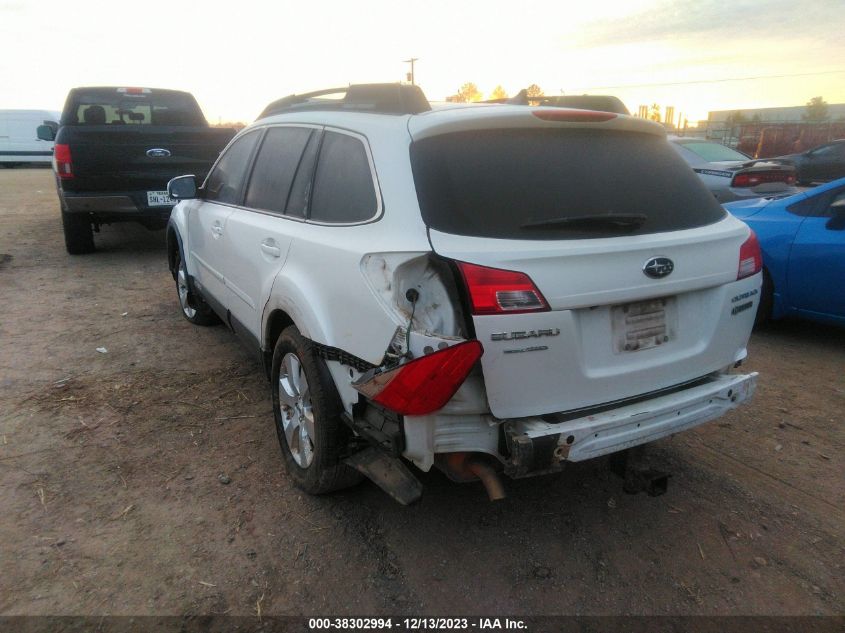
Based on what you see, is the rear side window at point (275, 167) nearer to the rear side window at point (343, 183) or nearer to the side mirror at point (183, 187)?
the rear side window at point (343, 183)

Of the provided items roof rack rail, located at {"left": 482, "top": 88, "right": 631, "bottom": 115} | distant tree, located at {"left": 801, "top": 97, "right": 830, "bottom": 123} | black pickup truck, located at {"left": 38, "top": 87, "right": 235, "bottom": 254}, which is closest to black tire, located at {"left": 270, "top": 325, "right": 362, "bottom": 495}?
roof rack rail, located at {"left": 482, "top": 88, "right": 631, "bottom": 115}

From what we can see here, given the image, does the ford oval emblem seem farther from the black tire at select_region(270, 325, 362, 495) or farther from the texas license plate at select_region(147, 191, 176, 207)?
the texas license plate at select_region(147, 191, 176, 207)

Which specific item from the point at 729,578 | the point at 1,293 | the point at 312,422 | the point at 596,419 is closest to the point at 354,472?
the point at 312,422

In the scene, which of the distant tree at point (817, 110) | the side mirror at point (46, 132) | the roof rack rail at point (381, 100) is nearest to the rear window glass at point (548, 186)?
the roof rack rail at point (381, 100)

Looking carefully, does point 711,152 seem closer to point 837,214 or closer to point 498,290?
point 837,214

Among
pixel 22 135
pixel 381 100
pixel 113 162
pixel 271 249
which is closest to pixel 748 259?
pixel 381 100

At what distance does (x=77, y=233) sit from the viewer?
8.70 metres

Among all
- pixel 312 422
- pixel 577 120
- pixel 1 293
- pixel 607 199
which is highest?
pixel 577 120

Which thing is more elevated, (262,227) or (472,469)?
(262,227)

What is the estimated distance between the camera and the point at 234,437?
3.71 meters

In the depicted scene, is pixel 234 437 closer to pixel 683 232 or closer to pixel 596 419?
pixel 596 419

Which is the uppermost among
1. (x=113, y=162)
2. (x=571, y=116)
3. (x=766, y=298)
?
(x=571, y=116)

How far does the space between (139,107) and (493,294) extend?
29.1ft

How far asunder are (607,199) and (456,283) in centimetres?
80
